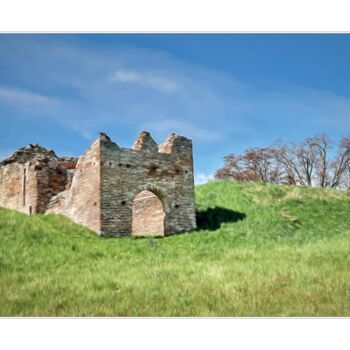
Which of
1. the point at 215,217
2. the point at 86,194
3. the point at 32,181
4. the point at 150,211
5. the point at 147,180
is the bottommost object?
the point at 215,217

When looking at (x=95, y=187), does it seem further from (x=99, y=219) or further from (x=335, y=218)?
(x=335, y=218)

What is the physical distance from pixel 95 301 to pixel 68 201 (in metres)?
8.41

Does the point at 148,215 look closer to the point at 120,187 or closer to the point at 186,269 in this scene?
the point at 120,187

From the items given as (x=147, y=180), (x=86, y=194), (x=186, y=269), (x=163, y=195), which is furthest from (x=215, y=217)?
(x=186, y=269)

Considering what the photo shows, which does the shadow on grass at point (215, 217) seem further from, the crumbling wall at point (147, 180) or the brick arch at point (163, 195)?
the brick arch at point (163, 195)

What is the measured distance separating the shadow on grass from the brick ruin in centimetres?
59

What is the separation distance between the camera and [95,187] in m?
12.8

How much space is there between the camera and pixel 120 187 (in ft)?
42.8

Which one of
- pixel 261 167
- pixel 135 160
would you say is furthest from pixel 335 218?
pixel 261 167

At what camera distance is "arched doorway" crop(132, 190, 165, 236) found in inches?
572

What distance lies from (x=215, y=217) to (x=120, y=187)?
3.98 metres

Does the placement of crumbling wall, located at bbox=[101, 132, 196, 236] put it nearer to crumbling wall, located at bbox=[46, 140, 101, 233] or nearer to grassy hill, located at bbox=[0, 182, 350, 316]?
crumbling wall, located at bbox=[46, 140, 101, 233]

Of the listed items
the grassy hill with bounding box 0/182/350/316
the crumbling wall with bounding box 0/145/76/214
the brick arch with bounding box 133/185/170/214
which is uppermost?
the crumbling wall with bounding box 0/145/76/214

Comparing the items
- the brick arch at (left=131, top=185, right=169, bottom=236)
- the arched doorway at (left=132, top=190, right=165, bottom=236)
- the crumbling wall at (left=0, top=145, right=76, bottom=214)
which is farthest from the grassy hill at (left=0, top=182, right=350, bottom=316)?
the crumbling wall at (left=0, top=145, right=76, bottom=214)
